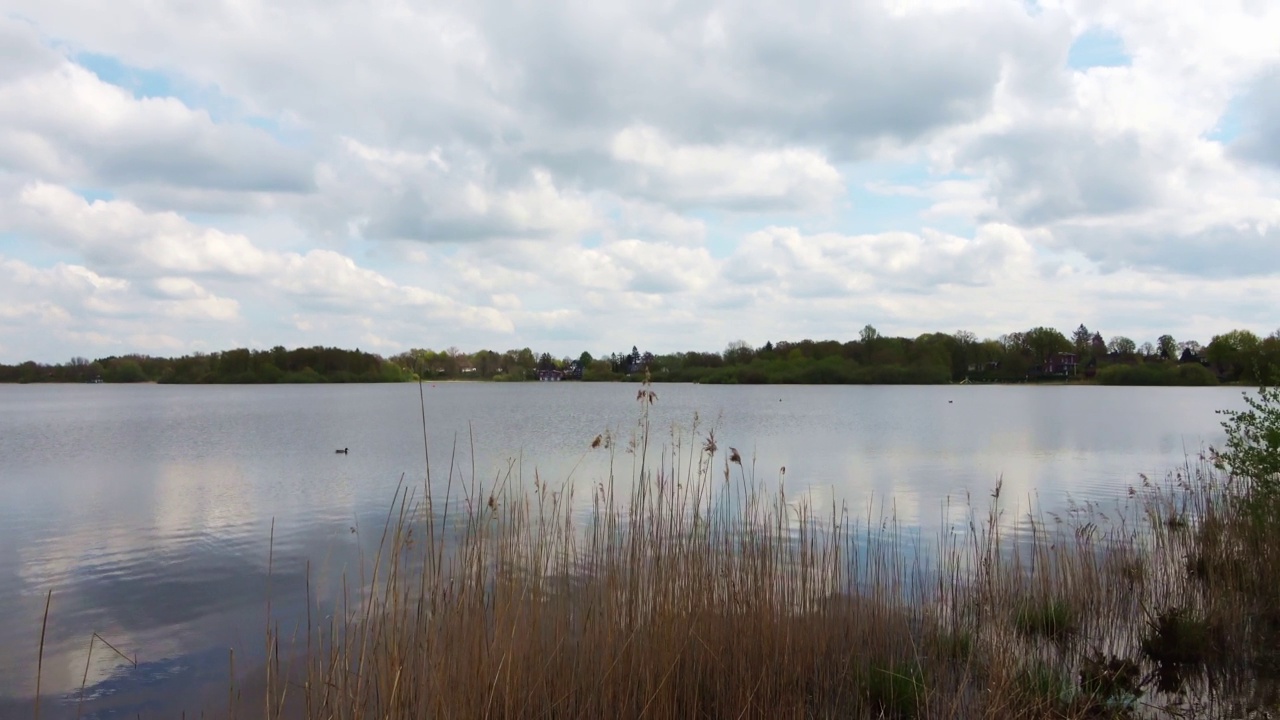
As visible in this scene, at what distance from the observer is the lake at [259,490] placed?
709 cm

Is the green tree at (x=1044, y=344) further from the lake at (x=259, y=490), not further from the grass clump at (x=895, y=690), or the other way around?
the grass clump at (x=895, y=690)

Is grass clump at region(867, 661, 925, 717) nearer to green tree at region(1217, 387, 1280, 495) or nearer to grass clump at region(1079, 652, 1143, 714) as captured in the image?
grass clump at region(1079, 652, 1143, 714)

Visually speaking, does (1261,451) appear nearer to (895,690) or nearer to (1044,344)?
(895,690)

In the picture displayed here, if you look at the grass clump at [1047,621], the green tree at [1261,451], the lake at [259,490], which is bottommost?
the lake at [259,490]

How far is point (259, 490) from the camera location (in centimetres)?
1577

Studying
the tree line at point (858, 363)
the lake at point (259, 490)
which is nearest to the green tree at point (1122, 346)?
the tree line at point (858, 363)

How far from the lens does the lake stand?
23.3ft

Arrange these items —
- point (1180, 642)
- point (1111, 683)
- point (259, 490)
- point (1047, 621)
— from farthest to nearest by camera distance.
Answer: point (259, 490) → point (1047, 621) → point (1180, 642) → point (1111, 683)

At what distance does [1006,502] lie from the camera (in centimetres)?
1352

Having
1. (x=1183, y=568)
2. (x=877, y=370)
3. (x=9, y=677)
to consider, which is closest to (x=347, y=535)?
(x=9, y=677)

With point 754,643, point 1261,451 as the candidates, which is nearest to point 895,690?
point 754,643

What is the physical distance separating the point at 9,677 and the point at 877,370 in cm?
10233

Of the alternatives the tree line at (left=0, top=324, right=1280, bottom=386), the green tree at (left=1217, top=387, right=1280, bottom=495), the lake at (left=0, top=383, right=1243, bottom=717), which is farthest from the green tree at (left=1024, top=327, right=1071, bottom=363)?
the green tree at (left=1217, top=387, right=1280, bottom=495)

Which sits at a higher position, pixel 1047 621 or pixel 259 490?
pixel 1047 621
